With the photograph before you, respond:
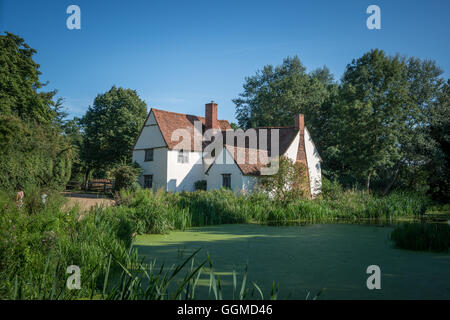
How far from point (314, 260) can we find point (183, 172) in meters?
20.0

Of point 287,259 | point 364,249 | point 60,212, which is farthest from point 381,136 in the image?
point 60,212

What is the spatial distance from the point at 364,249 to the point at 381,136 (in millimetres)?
20403

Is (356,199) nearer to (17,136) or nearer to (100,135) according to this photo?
(17,136)

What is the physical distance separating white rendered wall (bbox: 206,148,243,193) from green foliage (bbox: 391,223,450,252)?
43.2ft

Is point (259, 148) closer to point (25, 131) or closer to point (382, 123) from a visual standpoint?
point (382, 123)

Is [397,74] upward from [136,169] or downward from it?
upward

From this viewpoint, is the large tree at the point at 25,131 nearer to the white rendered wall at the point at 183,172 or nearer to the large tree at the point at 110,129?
the large tree at the point at 110,129

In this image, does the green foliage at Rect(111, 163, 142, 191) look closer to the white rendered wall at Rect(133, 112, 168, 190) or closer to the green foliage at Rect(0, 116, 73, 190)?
the white rendered wall at Rect(133, 112, 168, 190)

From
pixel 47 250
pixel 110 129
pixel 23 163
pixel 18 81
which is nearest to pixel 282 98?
pixel 110 129

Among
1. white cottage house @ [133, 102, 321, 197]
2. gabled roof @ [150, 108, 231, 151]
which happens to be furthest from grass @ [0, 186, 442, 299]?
gabled roof @ [150, 108, 231, 151]

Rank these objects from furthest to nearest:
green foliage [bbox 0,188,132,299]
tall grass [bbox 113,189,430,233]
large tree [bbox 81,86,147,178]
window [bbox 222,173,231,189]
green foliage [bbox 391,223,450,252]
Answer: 1. large tree [bbox 81,86,147,178]
2. window [bbox 222,173,231,189]
3. tall grass [bbox 113,189,430,233]
4. green foliage [bbox 391,223,450,252]
5. green foliage [bbox 0,188,132,299]

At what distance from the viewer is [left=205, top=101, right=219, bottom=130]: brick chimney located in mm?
27031

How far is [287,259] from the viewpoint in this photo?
563 centimetres
